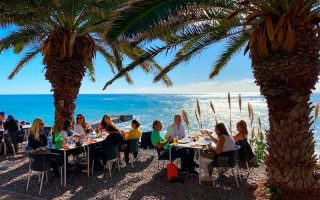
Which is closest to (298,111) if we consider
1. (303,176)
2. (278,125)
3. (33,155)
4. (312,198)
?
(278,125)

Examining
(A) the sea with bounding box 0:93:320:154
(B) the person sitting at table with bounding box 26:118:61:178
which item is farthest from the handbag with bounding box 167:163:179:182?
(B) the person sitting at table with bounding box 26:118:61:178

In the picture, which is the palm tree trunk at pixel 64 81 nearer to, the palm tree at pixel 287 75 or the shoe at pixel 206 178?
the palm tree at pixel 287 75

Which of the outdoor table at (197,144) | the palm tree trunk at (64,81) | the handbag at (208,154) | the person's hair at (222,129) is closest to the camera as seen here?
the person's hair at (222,129)

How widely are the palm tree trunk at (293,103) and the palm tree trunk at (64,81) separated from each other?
6851 mm

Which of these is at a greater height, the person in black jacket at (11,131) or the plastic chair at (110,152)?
the person in black jacket at (11,131)

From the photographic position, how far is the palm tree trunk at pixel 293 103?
565cm

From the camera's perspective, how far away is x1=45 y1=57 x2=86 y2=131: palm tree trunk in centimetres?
1068

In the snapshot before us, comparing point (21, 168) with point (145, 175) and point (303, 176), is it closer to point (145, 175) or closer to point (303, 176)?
point (145, 175)

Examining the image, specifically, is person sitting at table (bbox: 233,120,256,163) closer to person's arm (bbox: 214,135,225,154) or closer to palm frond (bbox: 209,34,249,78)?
person's arm (bbox: 214,135,225,154)

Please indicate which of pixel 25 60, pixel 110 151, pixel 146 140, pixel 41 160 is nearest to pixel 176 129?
pixel 146 140

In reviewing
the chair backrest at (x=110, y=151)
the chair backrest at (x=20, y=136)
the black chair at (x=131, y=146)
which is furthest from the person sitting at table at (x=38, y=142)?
the chair backrest at (x=20, y=136)

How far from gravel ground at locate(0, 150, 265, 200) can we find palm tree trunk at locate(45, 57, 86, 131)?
2969 mm

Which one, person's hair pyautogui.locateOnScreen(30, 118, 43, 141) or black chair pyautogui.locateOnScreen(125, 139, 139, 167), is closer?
person's hair pyautogui.locateOnScreen(30, 118, 43, 141)

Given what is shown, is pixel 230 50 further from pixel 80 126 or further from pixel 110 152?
pixel 80 126
